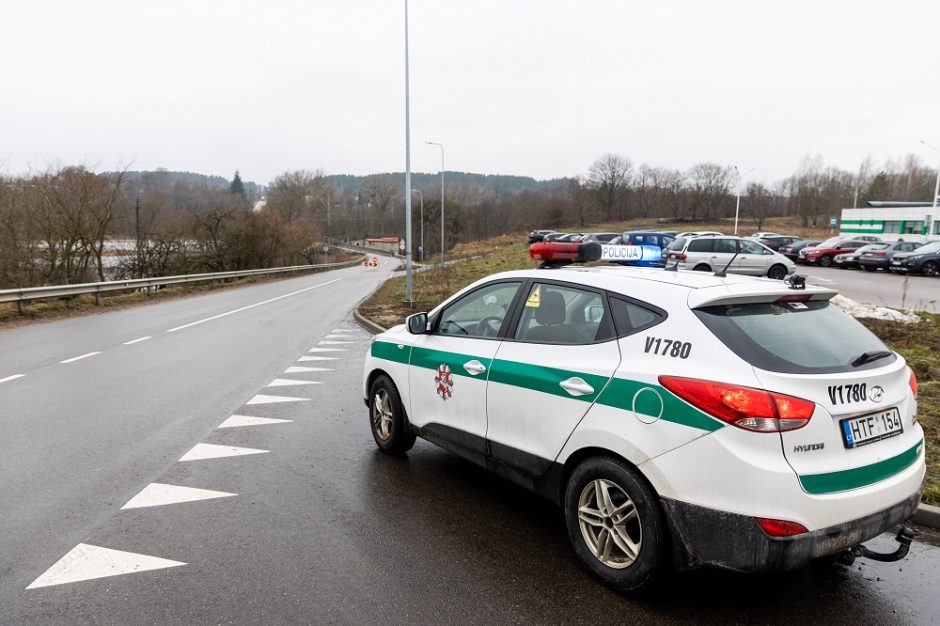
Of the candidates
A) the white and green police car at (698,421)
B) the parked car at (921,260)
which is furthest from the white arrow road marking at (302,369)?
the parked car at (921,260)

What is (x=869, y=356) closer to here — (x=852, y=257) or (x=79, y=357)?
(x=79, y=357)

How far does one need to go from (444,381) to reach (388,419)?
1186 millimetres

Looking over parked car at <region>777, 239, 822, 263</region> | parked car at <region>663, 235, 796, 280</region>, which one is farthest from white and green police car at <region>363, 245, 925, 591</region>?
parked car at <region>777, 239, 822, 263</region>

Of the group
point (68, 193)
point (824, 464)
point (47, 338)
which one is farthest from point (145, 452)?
point (68, 193)

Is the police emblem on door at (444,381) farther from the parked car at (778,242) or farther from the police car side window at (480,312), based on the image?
the parked car at (778,242)

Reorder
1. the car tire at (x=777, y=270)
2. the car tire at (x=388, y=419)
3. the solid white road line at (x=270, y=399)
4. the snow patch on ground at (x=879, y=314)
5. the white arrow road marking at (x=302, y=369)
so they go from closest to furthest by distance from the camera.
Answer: the car tire at (x=388, y=419)
the solid white road line at (x=270, y=399)
the white arrow road marking at (x=302, y=369)
the snow patch on ground at (x=879, y=314)
the car tire at (x=777, y=270)

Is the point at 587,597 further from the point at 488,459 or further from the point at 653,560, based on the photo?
the point at 488,459

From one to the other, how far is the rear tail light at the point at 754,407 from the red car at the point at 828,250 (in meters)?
36.8

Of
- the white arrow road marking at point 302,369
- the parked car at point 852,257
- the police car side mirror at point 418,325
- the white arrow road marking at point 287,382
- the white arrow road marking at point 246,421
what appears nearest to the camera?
the police car side mirror at point 418,325

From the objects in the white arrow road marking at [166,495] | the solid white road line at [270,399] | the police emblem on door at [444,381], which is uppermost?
the police emblem on door at [444,381]

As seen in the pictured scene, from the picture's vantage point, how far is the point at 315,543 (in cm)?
374

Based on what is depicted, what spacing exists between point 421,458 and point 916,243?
35.1 meters

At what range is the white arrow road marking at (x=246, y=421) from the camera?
634 centimetres

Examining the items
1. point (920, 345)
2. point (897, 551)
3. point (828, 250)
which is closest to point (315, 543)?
point (897, 551)
